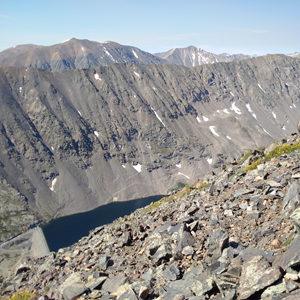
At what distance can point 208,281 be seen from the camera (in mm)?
10117

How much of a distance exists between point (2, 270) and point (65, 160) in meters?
94.5

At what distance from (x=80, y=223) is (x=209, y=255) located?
122031 mm

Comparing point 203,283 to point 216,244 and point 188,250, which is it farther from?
point 188,250

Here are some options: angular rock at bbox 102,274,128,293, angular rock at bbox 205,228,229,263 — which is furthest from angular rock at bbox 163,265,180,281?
angular rock at bbox 102,274,128,293

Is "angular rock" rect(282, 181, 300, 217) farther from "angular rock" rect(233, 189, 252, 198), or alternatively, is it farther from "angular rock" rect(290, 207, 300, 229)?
"angular rock" rect(233, 189, 252, 198)

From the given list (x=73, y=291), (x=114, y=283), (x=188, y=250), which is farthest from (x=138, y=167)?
(x=188, y=250)

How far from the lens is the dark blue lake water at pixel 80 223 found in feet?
353

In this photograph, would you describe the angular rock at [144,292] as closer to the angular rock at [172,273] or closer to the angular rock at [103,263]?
the angular rock at [172,273]

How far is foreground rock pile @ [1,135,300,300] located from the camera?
9.36 metres

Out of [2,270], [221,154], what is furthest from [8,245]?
[221,154]

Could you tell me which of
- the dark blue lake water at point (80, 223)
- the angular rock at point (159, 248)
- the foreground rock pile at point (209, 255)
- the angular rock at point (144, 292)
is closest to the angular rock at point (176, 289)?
the foreground rock pile at point (209, 255)

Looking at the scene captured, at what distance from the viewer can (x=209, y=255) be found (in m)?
12.0

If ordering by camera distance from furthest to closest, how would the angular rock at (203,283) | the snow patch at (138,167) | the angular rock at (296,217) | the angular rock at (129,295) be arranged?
A: the snow patch at (138,167)
the angular rock at (296,217)
the angular rock at (129,295)
the angular rock at (203,283)

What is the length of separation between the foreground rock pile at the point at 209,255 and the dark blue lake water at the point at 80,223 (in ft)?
307
